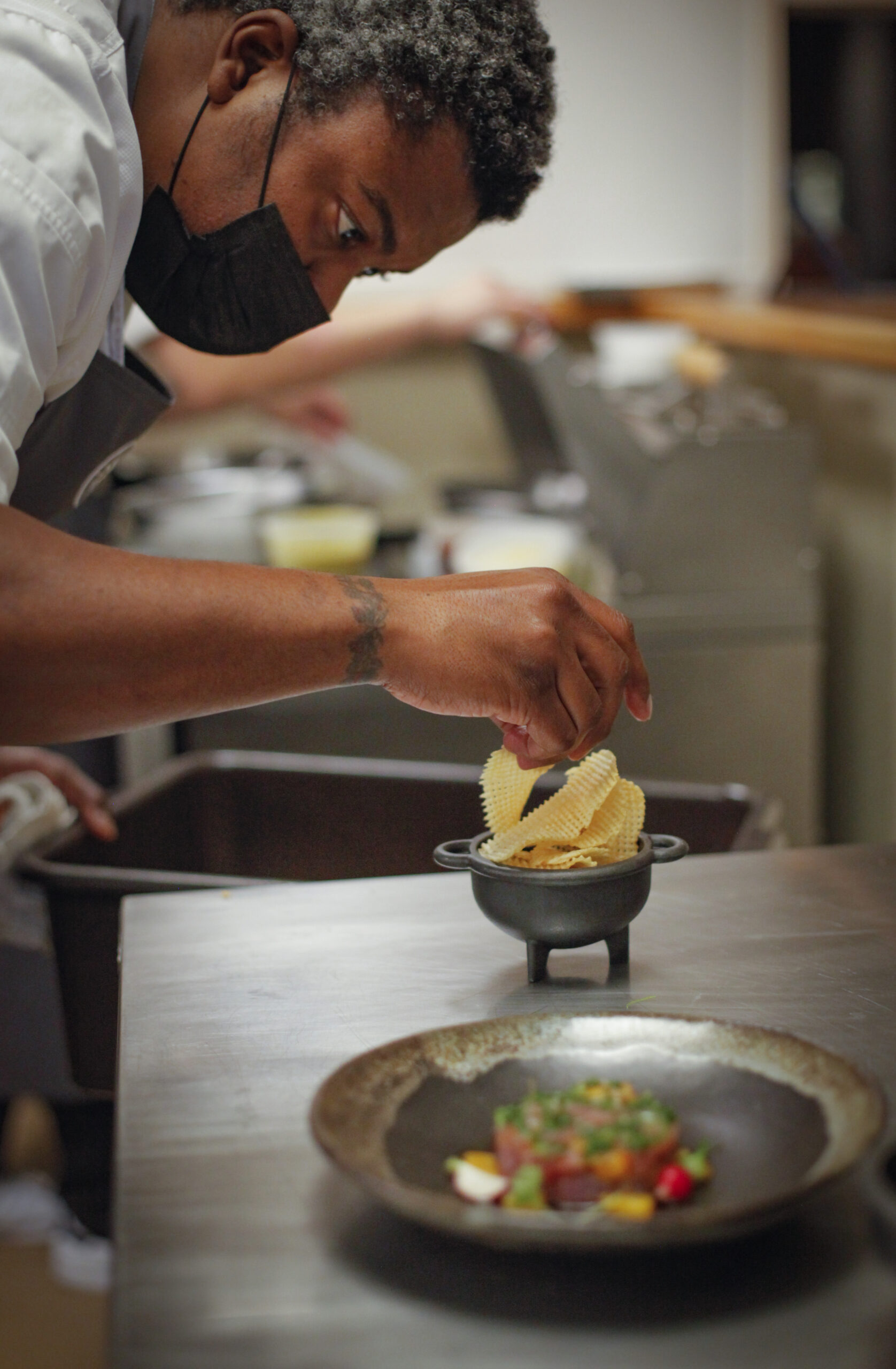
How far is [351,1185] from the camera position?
85 cm

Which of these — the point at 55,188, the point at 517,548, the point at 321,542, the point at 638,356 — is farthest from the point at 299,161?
the point at 638,356

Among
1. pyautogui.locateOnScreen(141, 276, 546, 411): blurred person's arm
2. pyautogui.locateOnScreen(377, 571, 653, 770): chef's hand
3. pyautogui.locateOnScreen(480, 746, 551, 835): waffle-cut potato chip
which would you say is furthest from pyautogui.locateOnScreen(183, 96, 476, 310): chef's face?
A: pyautogui.locateOnScreen(141, 276, 546, 411): blurred person's arm

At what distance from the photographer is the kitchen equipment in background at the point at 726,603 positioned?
107 inches

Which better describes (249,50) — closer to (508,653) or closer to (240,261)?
(240,261)

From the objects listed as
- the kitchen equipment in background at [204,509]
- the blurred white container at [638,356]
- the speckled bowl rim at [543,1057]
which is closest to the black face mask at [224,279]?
the speckled bowl rim at [543,1057]

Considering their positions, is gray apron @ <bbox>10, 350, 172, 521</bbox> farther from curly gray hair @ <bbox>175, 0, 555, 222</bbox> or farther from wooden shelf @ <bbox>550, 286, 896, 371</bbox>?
wooden shelf @ <bbox>550, 286, 896, 371</bbox>

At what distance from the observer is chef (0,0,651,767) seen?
100cm

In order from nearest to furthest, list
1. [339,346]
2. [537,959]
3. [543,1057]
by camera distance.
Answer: [543,1057], [537,959], [339,346]

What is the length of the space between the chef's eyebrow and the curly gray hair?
7 cm

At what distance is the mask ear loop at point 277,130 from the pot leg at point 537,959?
0.70 meters

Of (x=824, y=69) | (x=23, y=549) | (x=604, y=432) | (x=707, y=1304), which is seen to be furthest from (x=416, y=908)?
(x=824, y=69)

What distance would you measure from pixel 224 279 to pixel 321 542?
1.46 metres

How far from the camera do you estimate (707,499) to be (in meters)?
2.76

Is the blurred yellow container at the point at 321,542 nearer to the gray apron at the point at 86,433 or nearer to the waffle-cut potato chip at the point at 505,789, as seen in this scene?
the gray apron at the point at 86,433
